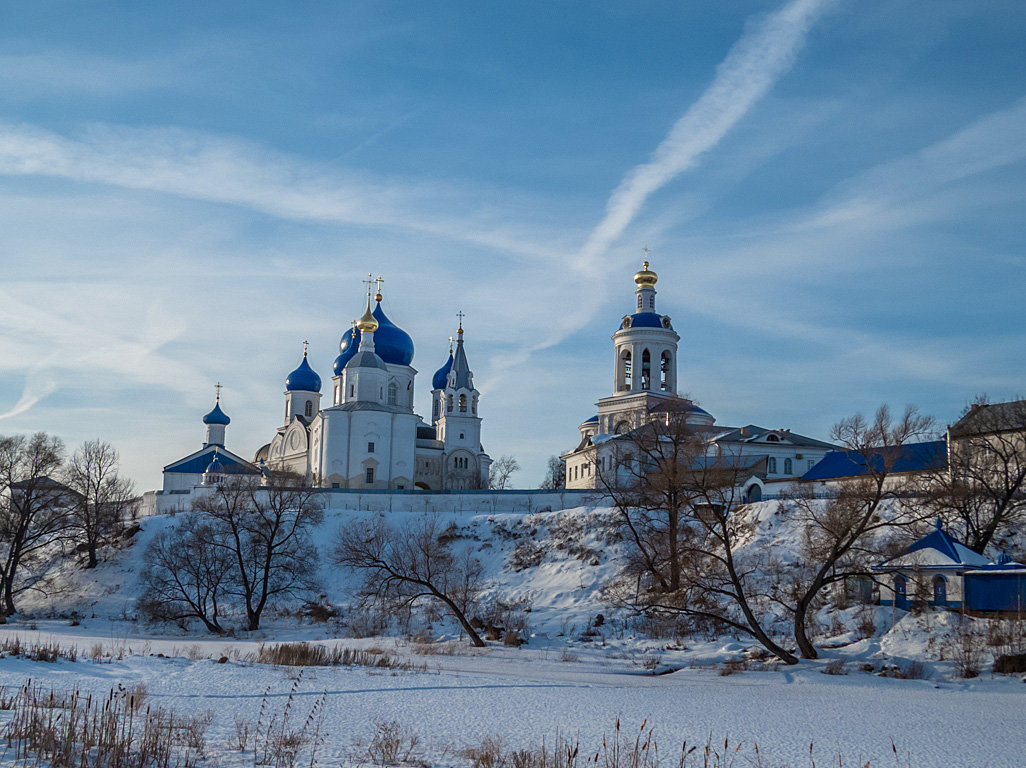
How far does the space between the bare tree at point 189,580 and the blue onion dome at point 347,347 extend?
1002 inches

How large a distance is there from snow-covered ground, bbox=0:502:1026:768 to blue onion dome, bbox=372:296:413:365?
34.2m

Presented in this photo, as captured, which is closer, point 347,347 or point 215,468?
point 215,468

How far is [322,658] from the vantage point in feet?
63.0

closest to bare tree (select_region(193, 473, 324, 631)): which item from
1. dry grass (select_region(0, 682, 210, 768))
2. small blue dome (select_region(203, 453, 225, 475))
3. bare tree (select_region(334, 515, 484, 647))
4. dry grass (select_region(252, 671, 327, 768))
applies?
bare tree (select_region(334, 515, 484, 647))

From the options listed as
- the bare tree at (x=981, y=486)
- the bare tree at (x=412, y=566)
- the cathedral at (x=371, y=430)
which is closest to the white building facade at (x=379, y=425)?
the cathedral at (x=371, y=430)

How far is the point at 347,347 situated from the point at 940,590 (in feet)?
154

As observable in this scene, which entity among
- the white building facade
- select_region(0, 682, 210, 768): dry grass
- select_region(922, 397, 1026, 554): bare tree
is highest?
the white building facade

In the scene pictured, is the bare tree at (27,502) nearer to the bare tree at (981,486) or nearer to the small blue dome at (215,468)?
the small blue dome at (215,468)

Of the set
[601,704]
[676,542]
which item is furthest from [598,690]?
[676,542]

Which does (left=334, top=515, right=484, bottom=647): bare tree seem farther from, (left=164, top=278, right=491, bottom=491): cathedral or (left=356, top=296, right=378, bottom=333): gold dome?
(left=356, top=296, right=378, bottom=333): gold dome

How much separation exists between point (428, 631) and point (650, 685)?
405 inches

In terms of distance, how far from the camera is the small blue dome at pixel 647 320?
189ft

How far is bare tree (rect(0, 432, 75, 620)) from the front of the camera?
37.2m

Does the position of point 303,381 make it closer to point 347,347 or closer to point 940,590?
point 347,347
